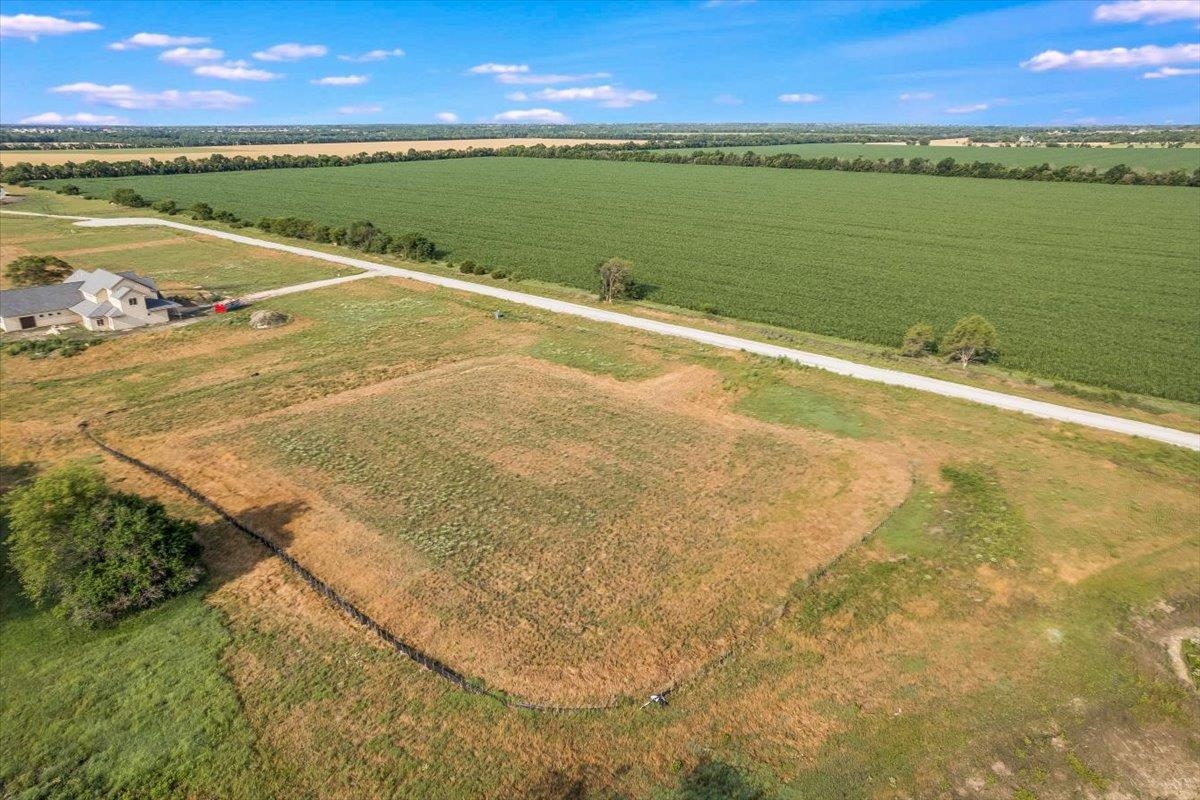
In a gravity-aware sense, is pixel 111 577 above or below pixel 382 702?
above

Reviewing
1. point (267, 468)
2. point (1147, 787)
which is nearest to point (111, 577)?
point (267, 468)

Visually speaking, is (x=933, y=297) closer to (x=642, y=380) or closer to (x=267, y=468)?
(x=642, y=380)

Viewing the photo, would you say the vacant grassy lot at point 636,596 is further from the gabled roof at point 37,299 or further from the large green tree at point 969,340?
the gabled roof at point 37,299

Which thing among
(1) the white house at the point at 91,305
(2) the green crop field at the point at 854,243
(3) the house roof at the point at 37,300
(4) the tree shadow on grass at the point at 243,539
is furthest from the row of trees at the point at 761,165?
(4) the tree shadow on grass at the point at 243,539

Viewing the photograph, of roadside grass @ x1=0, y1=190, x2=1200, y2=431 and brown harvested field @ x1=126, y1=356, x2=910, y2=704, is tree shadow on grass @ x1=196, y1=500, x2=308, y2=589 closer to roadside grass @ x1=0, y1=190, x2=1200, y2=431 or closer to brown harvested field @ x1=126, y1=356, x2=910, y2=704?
brown harvested field @ x1=126, y1=356, x2=910, y2=704

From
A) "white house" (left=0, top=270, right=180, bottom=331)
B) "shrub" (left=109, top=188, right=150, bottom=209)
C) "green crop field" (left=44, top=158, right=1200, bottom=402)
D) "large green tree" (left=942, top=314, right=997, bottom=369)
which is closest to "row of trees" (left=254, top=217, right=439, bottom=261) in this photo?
"green crop field" (left=44, top=158, right=1200, bottom=402)
